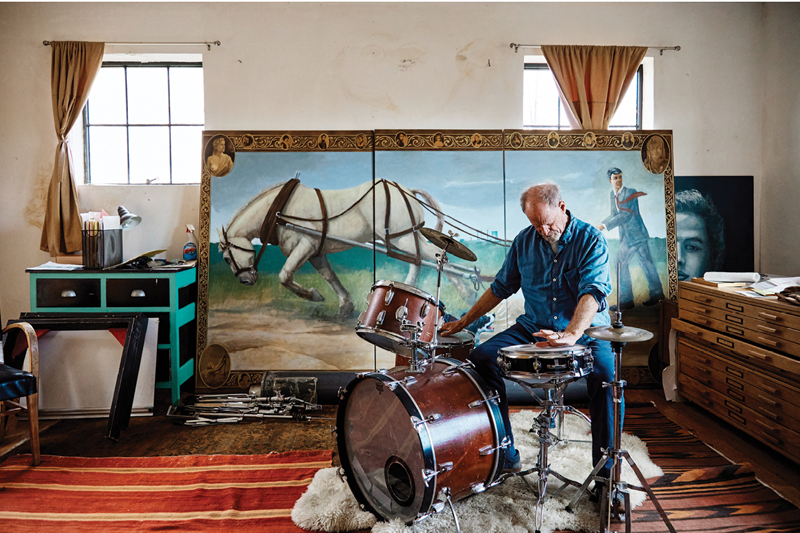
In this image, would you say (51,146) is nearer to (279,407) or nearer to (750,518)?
(279,407)

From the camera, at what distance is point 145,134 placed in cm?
444

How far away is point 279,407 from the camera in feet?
11.8

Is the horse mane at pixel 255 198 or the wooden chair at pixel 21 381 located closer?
the wooden chair at pixel 21 381

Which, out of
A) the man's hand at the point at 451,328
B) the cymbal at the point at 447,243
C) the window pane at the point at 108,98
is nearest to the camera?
the cymbal at the point at 447,243

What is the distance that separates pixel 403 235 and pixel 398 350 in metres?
1.64

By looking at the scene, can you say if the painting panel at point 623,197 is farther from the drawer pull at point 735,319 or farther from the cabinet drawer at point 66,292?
the cabinet drawer at point 66,292

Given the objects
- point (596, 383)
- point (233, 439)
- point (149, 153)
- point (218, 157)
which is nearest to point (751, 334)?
point (596, 383)

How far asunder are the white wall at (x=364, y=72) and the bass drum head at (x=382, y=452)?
2669 millimetres

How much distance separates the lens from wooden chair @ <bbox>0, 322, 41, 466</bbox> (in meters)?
2.58

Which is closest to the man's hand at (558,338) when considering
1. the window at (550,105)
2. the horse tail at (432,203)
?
the horse tail at (432,203)

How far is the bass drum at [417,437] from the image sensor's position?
6.70 feet

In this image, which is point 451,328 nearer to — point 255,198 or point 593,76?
point 255,198

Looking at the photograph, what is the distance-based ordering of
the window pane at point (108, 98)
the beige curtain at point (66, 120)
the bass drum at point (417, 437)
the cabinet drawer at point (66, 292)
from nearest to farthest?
1. the bass drum at point (417, 437)
2. the cabinet drawer at point (66, 292)
3. the beige curtain at point (66, 120)
4. the window pane at point (108, 98)

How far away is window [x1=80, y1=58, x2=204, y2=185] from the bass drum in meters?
3.00
